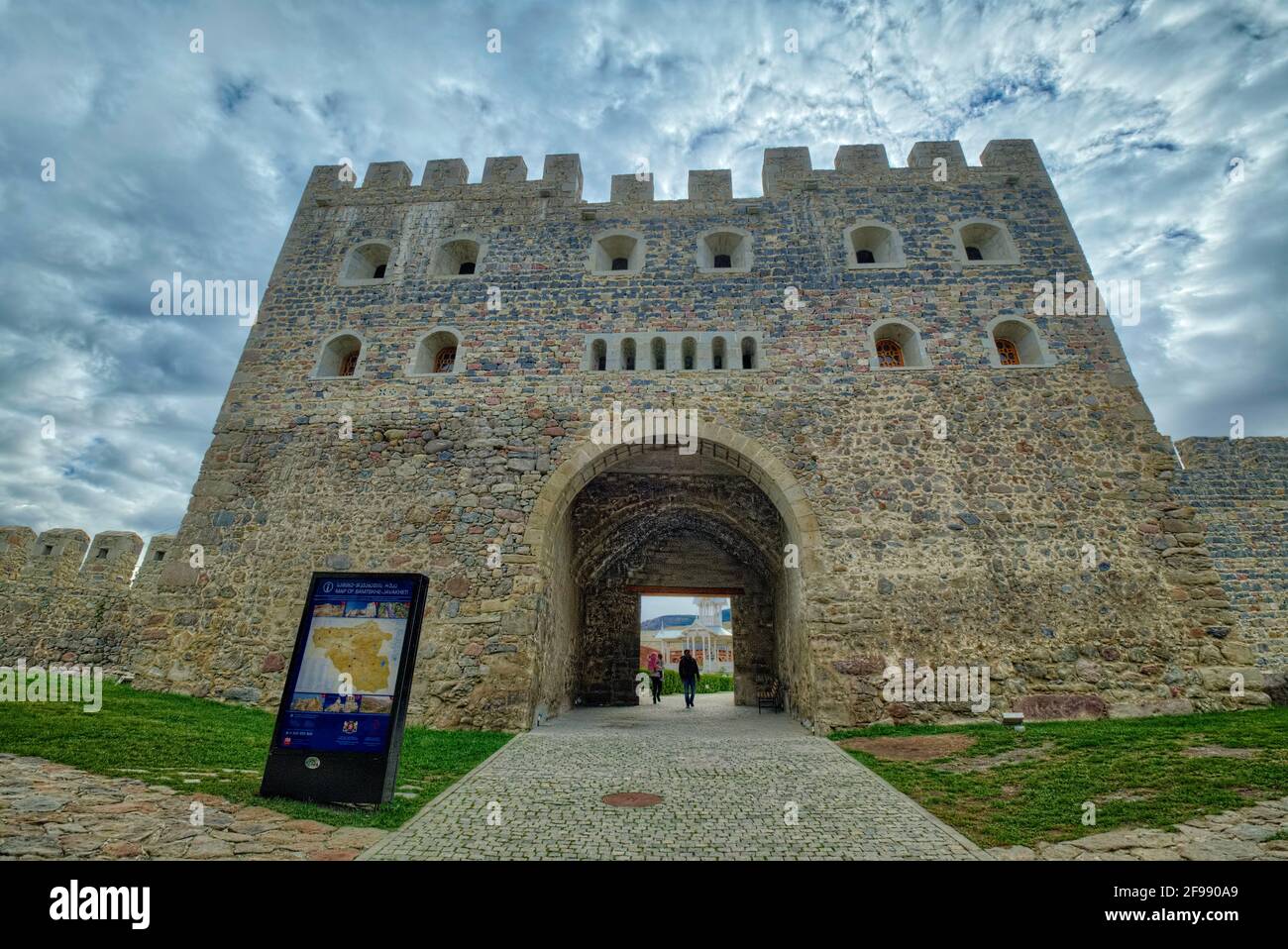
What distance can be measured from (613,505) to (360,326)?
293 inches

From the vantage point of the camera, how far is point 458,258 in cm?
1398

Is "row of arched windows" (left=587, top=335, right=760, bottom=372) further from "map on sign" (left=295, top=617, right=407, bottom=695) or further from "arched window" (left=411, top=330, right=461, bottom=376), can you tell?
"map on sign" (left=295, top=617, right=407, bottom=695)

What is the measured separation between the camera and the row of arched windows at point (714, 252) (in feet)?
41.8

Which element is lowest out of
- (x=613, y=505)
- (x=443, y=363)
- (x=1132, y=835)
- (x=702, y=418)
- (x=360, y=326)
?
(x=1132, y=835)

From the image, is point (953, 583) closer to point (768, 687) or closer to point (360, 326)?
point (768, 687)

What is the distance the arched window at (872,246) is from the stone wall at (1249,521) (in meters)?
8.13

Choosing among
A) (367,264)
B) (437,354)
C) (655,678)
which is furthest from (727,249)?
(655,678)

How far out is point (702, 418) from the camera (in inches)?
440

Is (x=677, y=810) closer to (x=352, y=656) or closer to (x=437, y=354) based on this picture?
(x=352, y=656)

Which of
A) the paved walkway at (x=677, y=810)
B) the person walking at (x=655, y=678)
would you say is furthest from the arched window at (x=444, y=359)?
the person walking at (x=655, y=678)
